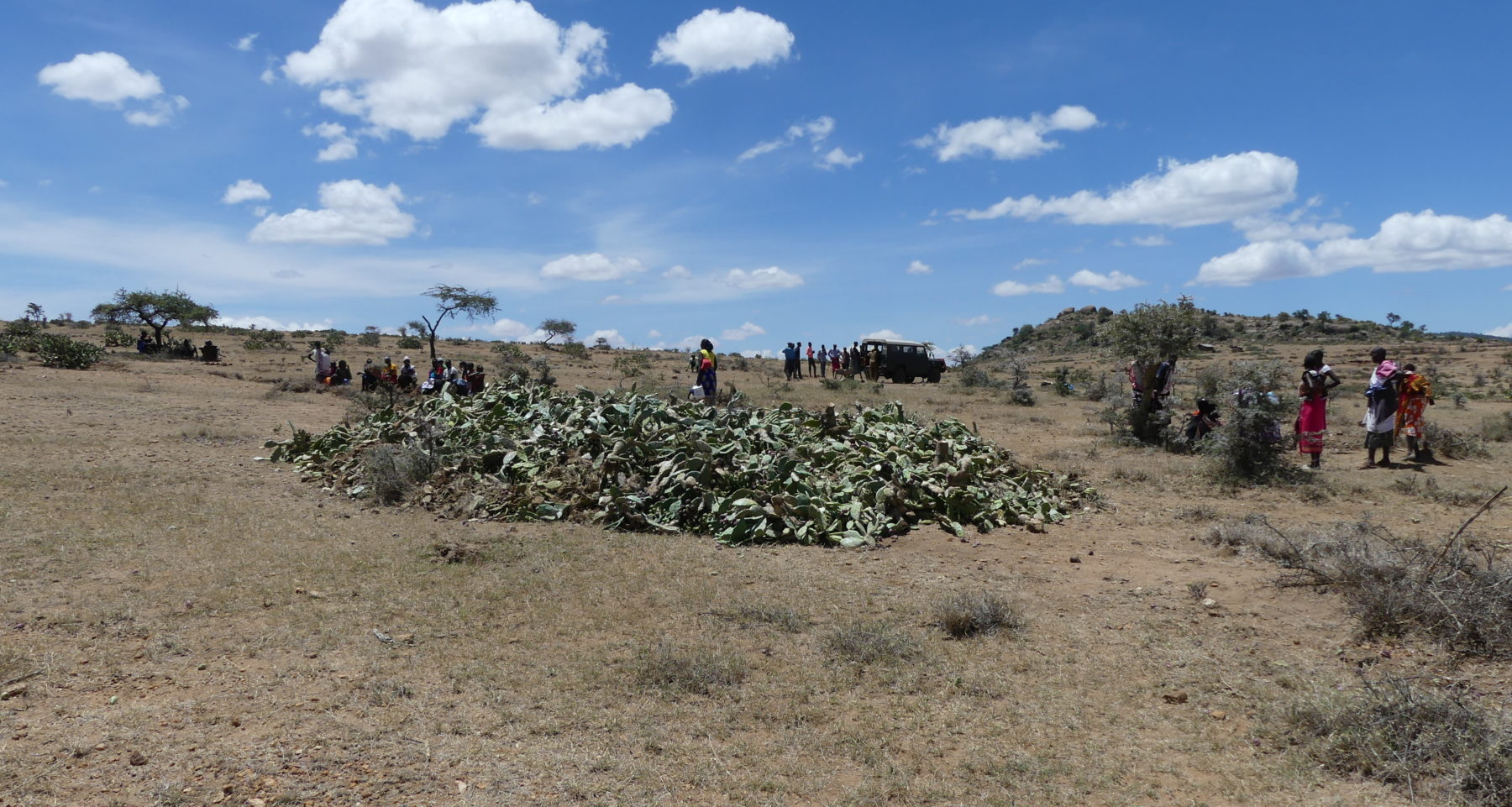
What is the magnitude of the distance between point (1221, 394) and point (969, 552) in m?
6.62

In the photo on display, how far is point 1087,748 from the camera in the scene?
3846 millimetres

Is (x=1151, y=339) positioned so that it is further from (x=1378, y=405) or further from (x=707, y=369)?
(x=707, y=369)

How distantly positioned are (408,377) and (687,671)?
16714 millimetres

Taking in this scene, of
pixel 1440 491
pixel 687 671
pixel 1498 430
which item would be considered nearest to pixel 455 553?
pixel 687 671

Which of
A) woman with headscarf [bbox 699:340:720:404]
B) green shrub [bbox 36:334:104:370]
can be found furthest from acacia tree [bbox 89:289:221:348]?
woman with headscarf [bbox 699:340:720:404]

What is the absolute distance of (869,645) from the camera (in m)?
4.88

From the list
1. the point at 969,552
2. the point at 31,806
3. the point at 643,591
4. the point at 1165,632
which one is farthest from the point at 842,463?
the point at 31,806

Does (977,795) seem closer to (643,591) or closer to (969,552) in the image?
(643,591)

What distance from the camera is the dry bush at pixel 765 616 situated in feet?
17.6

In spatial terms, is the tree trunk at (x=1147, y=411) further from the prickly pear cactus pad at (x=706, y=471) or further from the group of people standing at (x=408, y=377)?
the group of people standing at (x=408, y=377)

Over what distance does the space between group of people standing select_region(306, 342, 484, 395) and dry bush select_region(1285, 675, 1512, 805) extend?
12.9 metres

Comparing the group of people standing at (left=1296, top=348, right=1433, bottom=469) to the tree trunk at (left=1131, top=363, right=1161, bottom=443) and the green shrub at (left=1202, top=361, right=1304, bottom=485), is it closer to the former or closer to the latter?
the green shrub at (left=1202, top=361, right=1304, bottom=485)

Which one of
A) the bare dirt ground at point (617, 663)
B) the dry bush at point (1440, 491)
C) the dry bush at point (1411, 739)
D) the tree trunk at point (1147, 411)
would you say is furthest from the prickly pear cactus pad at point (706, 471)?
Answer: the tree trunk at point (1147, 411)

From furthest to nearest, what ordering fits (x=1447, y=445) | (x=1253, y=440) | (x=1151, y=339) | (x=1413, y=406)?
(x=1151, y=339)
(x=1447, y=445)
(x=1413, y=406)
(x=1253, y=440)
